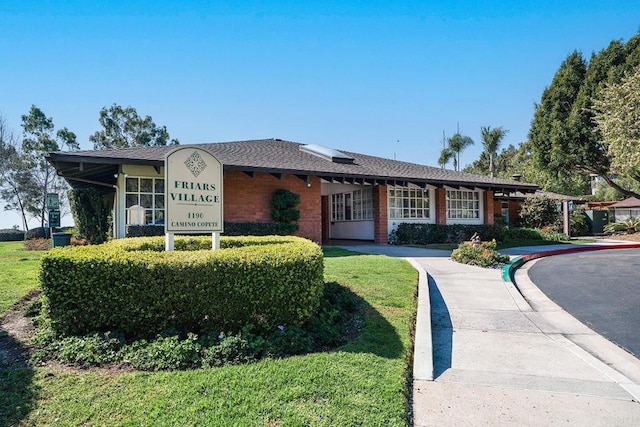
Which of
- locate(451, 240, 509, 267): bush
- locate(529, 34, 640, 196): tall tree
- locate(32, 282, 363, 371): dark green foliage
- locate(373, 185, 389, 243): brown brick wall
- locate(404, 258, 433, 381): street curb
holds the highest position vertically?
locate(529, 34, 640, 196): tall tree

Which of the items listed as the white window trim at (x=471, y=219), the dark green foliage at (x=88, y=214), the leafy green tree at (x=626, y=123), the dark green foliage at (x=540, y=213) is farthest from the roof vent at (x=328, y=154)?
the dark green foliage at (x=540, y=213)

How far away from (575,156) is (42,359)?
33.1m

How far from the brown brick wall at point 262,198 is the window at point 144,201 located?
88.8 inches

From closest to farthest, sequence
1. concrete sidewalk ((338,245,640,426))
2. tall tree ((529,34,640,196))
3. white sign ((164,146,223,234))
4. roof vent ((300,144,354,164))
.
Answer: concrete sidewalk ((338,245,640,426)), white sign ((164,146,223,234)), roof vent ((300,144,354,164)), tall tree ((529,34,640,196))

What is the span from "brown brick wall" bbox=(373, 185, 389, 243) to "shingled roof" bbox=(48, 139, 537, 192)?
2.81 feet

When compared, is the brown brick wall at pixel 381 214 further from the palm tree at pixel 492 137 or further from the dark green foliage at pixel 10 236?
the palm tree at pixel 492 137

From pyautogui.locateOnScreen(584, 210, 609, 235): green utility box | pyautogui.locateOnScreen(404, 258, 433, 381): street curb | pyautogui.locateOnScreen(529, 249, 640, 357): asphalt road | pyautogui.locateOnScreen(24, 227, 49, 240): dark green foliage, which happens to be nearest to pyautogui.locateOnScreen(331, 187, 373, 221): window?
pyautogui.locateOnScreen(529, 249, 640, 357): asphalt road

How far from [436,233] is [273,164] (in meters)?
8.44

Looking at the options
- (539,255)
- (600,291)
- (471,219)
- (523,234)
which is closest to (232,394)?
(600,291)

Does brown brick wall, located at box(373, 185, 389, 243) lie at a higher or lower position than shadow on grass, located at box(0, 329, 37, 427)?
higher

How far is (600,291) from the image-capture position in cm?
780

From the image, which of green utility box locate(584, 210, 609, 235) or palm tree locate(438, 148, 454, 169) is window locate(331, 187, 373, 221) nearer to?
green utility box locate(584, 210, 609, 235)

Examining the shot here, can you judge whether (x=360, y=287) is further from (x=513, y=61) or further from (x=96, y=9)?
(x=513, y=61)

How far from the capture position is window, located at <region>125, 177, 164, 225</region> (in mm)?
→ 12547
